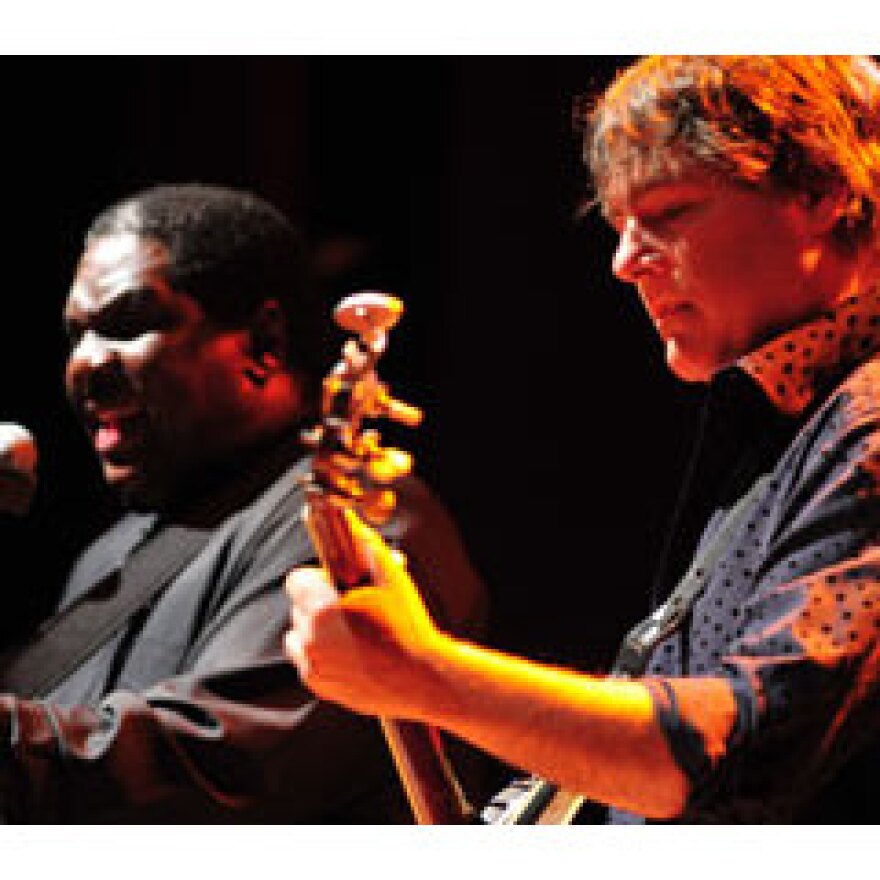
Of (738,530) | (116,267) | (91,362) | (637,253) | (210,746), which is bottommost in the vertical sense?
(210,746)

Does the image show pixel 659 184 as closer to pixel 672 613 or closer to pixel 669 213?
pixel 669 213

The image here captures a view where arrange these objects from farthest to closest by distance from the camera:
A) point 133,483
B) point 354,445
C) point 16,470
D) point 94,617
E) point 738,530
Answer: point 133,483
point 94,617
point 16,470
point 738,530
point 354,445

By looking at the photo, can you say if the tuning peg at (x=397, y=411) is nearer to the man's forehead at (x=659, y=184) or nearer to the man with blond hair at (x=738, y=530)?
the man with blond hair at (x=738, y=530)

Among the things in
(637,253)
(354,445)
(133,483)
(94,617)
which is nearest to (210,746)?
(94,617)

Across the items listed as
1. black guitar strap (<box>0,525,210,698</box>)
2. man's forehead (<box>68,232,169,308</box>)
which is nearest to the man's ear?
man's forehead (<box>68,232,169,308</box>)

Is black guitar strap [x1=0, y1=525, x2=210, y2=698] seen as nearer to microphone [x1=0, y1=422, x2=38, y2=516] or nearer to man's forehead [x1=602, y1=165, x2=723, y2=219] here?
microphone [x1=0, y1=422, x2=38, y2=516]

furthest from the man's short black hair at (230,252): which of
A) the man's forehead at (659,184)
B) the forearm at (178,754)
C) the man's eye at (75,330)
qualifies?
the man's forehead at (659,184)

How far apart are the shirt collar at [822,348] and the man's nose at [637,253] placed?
0.14 meters

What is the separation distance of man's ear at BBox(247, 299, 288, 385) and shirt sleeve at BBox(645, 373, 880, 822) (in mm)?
1232

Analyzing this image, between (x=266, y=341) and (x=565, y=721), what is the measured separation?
1265 millimetres

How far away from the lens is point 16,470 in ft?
6.45

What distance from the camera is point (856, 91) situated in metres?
1.67

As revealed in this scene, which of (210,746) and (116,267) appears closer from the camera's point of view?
(210,746)

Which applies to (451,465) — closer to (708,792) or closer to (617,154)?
(617,154)
